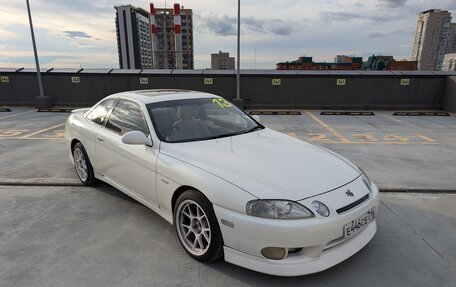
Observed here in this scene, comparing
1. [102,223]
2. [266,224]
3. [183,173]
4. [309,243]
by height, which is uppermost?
[183,173]

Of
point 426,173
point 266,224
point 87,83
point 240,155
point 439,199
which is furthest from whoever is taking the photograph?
point 87,83

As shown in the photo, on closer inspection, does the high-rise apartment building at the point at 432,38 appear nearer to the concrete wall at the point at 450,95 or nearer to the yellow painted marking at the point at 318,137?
the concrete wall at the point at 450,95

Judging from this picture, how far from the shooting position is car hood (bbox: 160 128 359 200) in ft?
7.76

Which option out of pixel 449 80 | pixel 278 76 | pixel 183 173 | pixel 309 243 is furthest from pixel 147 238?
pixel 449 80

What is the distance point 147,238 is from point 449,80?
14.0 meters

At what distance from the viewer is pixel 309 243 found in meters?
2.22

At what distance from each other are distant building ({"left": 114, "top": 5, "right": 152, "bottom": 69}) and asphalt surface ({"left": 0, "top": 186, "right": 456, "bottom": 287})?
6983cm

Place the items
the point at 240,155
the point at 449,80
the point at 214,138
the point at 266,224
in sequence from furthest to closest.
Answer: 1. the point at 449,80
2. the point at 214,138
3. the point at 240,155
4. the point at 266,224

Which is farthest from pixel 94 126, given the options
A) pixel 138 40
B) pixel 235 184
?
pixel 138 40

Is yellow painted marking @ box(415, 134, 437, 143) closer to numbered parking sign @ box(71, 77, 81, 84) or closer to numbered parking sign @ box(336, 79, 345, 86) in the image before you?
numbered parking sign @ box(336, 79, 345, 86)

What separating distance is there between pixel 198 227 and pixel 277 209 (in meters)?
0.80

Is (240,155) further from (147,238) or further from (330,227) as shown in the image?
(147,238)

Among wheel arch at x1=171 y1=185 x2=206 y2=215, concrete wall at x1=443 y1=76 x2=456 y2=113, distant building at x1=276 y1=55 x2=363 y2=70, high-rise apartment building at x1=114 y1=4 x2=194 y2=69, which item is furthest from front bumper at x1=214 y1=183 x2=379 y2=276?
high-rise apartment building at x1=114 y1=4 x2=194 y2=69

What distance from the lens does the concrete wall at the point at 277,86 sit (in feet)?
42.5
